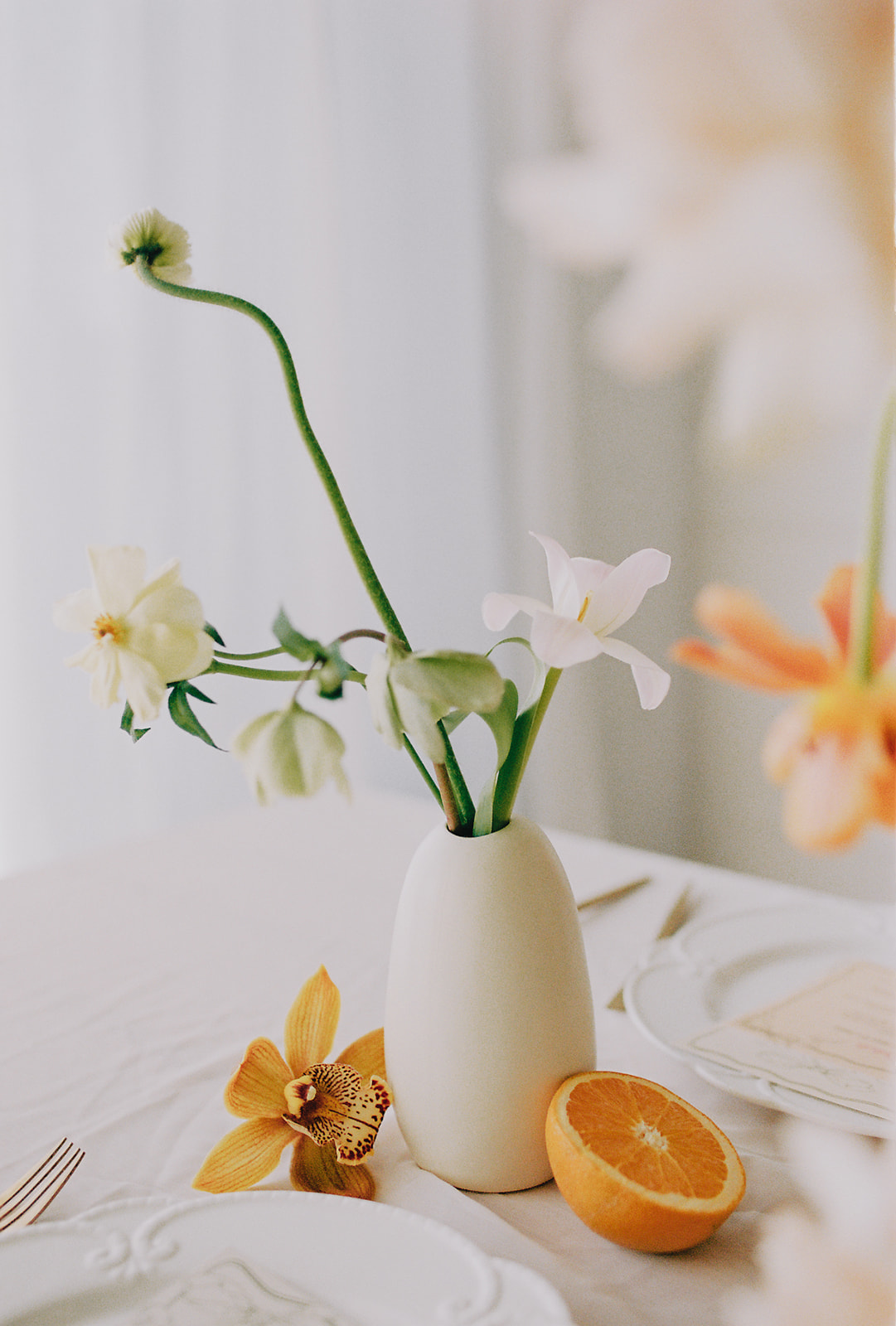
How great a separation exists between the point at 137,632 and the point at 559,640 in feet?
0.49

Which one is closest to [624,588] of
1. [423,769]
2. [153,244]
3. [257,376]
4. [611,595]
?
[611,595]

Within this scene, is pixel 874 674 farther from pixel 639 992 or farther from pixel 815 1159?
pixel 639 992

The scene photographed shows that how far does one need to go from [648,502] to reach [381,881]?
1.84 feet

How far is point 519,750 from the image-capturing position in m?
0.46

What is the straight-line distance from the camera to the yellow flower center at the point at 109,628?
38cm

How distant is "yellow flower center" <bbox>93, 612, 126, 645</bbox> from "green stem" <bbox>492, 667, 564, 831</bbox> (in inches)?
6.5

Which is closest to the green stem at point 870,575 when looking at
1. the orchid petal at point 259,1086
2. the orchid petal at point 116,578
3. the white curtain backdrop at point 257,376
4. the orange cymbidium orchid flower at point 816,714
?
the orange cymbidium orchid flower at point 816,714

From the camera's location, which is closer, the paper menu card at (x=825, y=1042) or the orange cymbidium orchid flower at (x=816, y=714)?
the orange cymbidium orchid flower at (x=816, y=714)

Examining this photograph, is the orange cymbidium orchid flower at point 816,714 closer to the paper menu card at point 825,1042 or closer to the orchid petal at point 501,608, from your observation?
the orchid petal at point 501,608

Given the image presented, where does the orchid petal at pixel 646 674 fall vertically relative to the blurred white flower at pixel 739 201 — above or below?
below

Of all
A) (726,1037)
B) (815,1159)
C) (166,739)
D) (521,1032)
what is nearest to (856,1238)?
(815,1159)

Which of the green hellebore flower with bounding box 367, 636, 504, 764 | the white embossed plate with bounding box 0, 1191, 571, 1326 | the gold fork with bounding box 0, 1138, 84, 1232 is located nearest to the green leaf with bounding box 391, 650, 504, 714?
the green hellebore flower with bounding box 367, 636, 504, 764

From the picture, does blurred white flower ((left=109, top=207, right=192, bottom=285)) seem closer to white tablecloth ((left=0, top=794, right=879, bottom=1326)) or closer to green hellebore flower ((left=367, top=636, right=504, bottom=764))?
green hellebore flower ((left=367, top=636, right=504, bottom=764))

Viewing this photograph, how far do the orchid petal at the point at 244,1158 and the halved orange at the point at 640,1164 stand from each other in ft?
0.40
